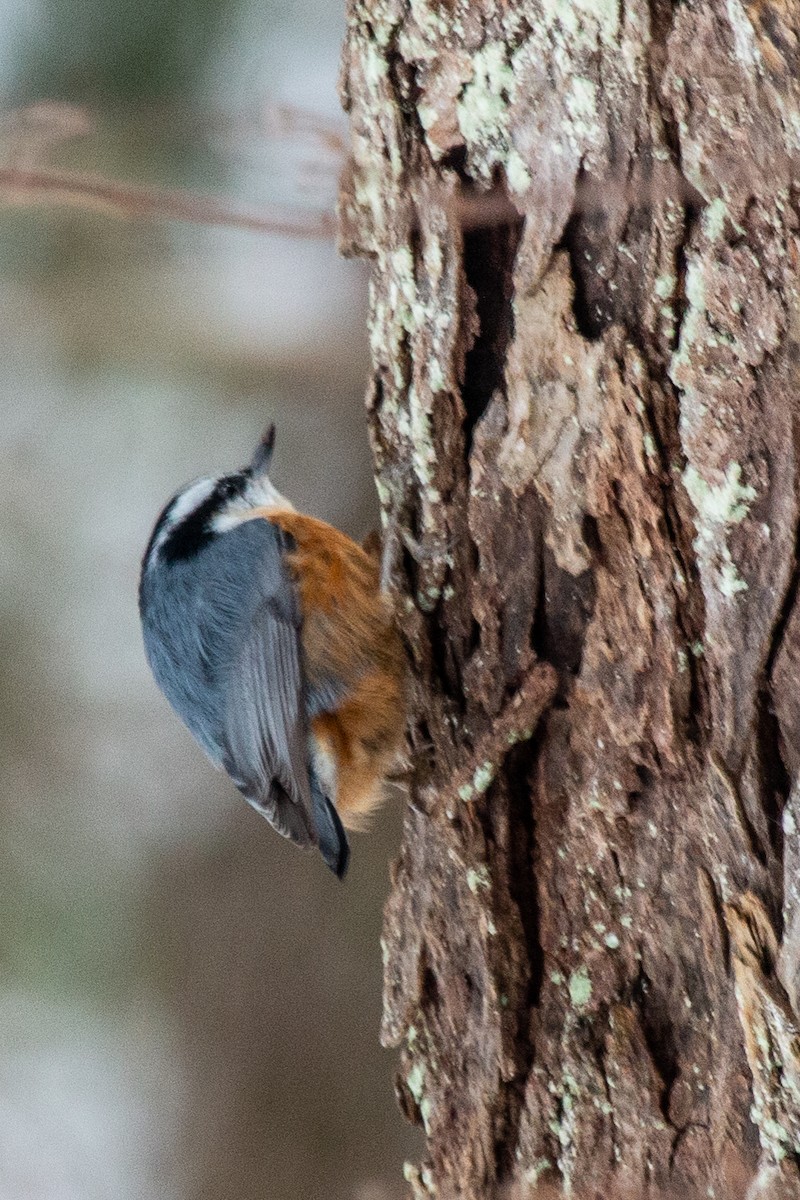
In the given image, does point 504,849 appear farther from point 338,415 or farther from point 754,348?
point 338,415

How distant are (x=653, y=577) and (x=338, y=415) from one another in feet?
6.00

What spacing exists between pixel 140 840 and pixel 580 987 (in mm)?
2012

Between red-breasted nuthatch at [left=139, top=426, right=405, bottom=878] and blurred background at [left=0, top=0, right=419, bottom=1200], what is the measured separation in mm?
690

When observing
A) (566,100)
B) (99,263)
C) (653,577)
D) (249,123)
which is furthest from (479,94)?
(99,263)

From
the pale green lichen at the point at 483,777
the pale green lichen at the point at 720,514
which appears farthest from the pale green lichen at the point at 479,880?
the pale green lichen at the point at 720,514

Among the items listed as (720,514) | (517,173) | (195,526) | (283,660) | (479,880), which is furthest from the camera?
(195,526)

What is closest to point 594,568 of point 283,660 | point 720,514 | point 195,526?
point 720,514

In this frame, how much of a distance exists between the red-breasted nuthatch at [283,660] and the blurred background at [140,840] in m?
0.69

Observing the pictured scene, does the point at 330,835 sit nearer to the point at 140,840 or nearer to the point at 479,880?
the point at 479,880

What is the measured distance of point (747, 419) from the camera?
161 cm

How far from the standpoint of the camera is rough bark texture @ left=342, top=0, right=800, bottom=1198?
161cm

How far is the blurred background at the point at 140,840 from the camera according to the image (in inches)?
132

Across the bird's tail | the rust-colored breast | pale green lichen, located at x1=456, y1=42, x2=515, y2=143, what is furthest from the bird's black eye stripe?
pale green lichen, located at x1=456, y1=42, x2=515, y2=143

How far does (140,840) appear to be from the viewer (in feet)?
11.9
